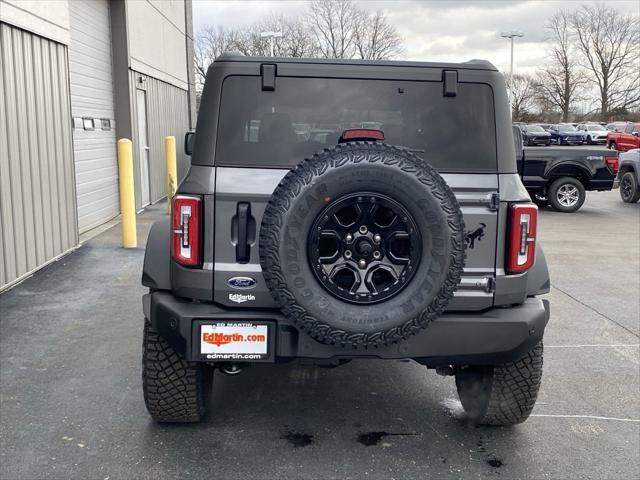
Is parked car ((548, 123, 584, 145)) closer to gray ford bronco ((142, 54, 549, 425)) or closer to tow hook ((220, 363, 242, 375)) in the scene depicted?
gray ford bronco ((142, 54, 549, 425))

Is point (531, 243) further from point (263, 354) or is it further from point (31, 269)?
point (31, 269)

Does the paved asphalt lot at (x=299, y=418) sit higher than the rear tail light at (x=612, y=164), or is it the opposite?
the rear tail light at (x=612, y=164)

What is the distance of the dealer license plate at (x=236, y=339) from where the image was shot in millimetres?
3182

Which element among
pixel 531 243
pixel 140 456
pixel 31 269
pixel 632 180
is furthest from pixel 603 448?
pixel 632 180

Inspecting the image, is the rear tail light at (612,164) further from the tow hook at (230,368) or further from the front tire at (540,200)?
the tow hook at (230,368)

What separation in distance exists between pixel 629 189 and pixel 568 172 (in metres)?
2.68

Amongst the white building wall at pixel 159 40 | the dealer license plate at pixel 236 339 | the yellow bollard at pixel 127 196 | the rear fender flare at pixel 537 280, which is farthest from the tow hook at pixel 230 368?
the white building wall at pixel 159 40

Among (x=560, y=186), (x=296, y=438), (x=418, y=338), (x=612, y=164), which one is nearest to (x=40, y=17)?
(x=296, y=438)

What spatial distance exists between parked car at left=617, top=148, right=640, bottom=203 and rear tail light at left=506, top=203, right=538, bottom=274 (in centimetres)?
1349

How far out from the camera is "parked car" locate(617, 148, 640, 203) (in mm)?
15422

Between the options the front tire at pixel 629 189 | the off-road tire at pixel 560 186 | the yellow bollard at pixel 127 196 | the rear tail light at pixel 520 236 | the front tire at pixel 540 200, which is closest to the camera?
the rear tail light at pixel 520 236

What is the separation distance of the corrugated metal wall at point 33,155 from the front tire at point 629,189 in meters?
12.3

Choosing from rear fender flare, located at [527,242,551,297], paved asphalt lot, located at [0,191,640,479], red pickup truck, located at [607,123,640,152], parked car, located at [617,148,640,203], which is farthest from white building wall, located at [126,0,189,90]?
red pickup truck, located at [607,123,640,152]

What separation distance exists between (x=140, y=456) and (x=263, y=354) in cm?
85
